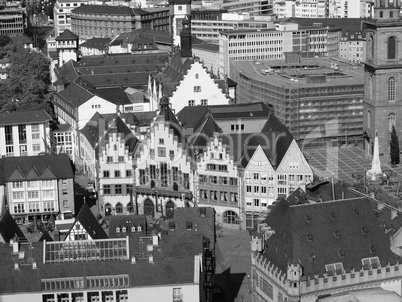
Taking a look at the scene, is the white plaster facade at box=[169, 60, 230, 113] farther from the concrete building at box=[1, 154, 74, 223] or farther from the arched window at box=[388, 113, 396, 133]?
the concrete building at box=[1, 154, 74, 223]

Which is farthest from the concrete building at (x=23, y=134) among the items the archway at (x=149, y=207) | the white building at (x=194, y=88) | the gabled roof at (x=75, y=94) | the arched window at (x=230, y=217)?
the arched window at (x=230, y=217)

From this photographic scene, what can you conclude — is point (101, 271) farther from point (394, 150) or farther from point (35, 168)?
point (394, 150)

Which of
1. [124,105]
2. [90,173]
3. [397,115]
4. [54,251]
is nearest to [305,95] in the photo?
[397,115]

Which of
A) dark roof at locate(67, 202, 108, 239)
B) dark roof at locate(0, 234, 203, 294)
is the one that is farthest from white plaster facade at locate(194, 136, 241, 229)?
dark roof at locate(0, 234, 203, 294)

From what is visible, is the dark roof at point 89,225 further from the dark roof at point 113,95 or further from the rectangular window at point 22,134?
the dark roof at point 113,95

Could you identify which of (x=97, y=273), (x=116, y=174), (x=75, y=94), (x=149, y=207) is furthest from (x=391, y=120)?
(x=97, y=273)
